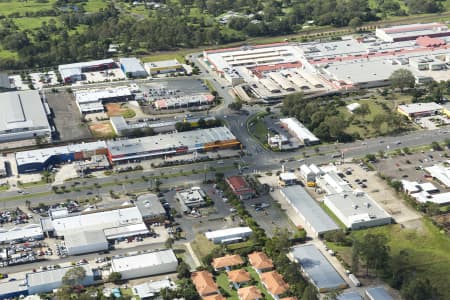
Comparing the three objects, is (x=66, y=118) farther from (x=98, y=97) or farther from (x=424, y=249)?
(x=424, y=249)

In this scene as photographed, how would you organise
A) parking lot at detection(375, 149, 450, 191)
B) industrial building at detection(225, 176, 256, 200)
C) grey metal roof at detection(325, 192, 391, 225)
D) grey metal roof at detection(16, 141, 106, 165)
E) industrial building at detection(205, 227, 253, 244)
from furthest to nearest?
grey metal roof at detection(16, 141, 106, 165), parking lot at detection(375, 149, 450, 191), industrial building at detection(225, 176, 256, 200), grey metal roof at detection(325, 192, 391, 225), industrial building at detection(205, 227, 253, 244)

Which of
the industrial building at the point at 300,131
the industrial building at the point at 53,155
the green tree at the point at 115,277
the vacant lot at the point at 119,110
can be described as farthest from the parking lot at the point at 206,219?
the vacant lot at the point at 119,110

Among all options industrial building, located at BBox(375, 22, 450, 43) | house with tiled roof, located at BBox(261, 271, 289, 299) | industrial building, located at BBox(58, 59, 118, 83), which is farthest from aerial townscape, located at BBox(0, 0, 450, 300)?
industrial building, located at BBox(375, 22, 450, 43)

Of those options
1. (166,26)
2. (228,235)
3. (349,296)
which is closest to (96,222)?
(228,235)

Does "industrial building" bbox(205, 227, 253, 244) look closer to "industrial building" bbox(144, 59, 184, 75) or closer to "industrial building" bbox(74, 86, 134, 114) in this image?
"industrial building" bbox(74, 86, 134, 114)

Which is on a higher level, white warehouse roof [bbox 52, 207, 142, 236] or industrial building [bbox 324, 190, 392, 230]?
white warehouse roof [bbox 52, 207, 142, 236]

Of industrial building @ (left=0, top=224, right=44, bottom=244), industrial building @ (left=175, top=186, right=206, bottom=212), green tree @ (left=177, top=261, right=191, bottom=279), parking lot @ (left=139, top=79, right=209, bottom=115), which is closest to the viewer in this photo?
green tree @ (left=177, top=261, right=191, bottom=279)

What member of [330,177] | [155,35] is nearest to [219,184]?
[330,177]
